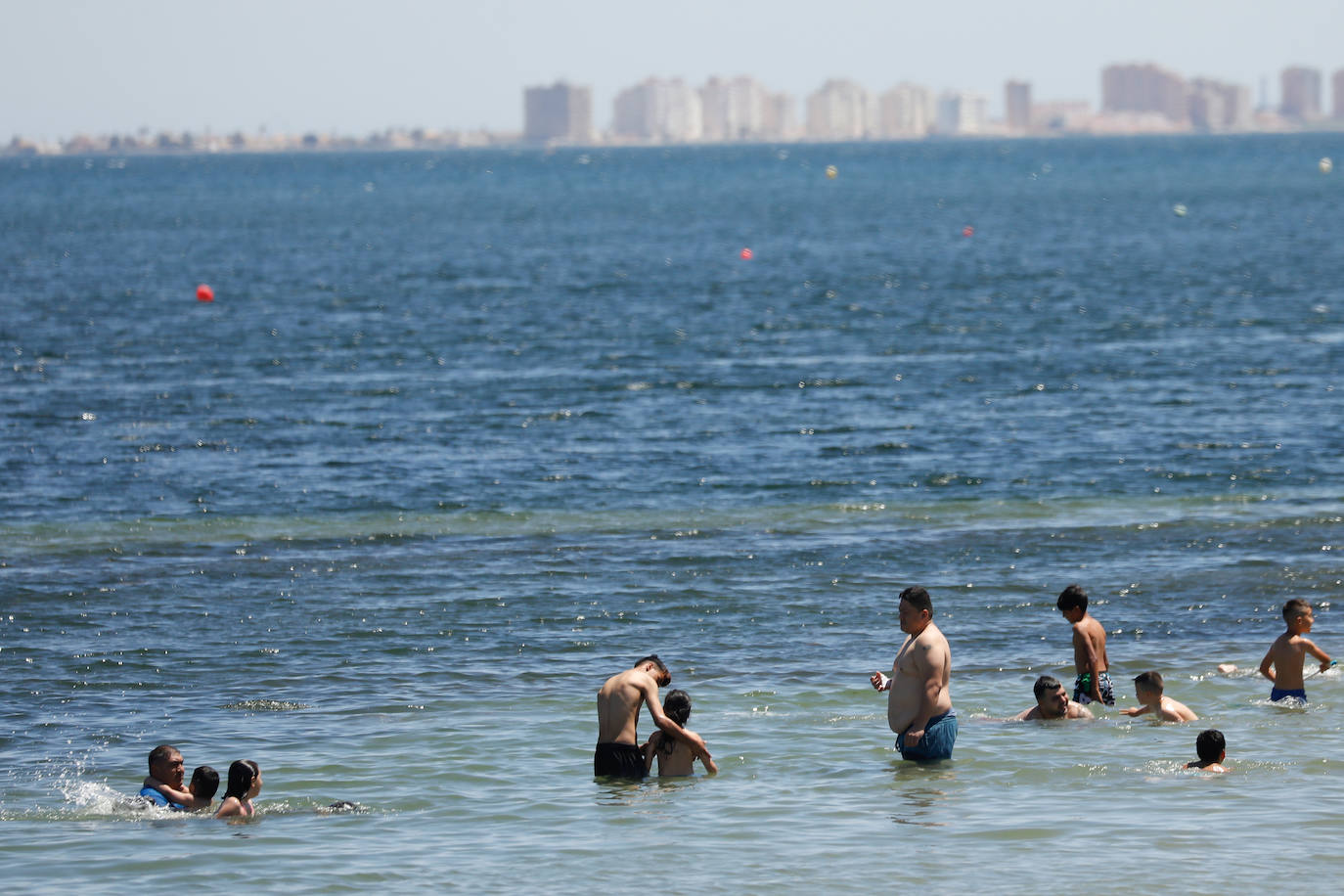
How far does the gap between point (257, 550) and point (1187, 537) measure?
13.9 meters

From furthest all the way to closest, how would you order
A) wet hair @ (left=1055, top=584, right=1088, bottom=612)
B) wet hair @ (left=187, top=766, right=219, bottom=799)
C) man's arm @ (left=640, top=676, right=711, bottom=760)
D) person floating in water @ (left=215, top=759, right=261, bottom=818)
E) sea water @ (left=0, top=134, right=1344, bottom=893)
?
wet hair @ (left=1055, top=584, right=1088, bottom=612) < man's arm @ (left=640, top=676, right=711, bottom=760) < wet hair @ (left=187, top=766, right=219, bottom=799) < person floating in water @ (left=215, top=759, right=261, bottom=818) < sea water @ (left=0, top=134, right=1344, bottom=893)

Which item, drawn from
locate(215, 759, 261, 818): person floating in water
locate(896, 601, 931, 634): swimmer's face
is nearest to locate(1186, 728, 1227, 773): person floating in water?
locate(896, 601, 931, 634): swimmer's face

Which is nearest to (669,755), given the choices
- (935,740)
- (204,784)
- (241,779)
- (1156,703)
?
(935,740)

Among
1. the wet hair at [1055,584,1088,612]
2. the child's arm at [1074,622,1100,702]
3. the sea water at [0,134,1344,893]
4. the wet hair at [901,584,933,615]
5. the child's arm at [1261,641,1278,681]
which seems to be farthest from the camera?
the child's arm at [1261,641,1278,681]

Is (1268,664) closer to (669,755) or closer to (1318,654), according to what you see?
(1318,654)

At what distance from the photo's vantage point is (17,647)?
20.3m

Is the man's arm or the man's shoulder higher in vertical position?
the man's arm

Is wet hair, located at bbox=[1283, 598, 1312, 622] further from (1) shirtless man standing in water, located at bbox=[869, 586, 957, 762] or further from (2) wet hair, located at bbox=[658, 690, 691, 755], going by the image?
(2) wet hair, located at bbox=[658, 690, 691, 755]

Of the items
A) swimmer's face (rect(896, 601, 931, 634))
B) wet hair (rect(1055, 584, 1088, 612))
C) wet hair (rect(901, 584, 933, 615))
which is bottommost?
wet hair (rect(1055, 584, 1088, 612))

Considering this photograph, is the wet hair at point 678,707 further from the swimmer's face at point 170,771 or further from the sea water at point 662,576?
the swimmer's face at point 170,771

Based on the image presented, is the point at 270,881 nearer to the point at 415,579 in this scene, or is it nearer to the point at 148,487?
the point at 415,579

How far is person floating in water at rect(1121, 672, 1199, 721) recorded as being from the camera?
1617 cm

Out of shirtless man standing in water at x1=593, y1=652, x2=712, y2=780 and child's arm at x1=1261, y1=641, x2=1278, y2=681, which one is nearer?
shirtless man standing in water at x1=593, y1=652, x2=712, y2=780

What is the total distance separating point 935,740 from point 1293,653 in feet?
14.5
